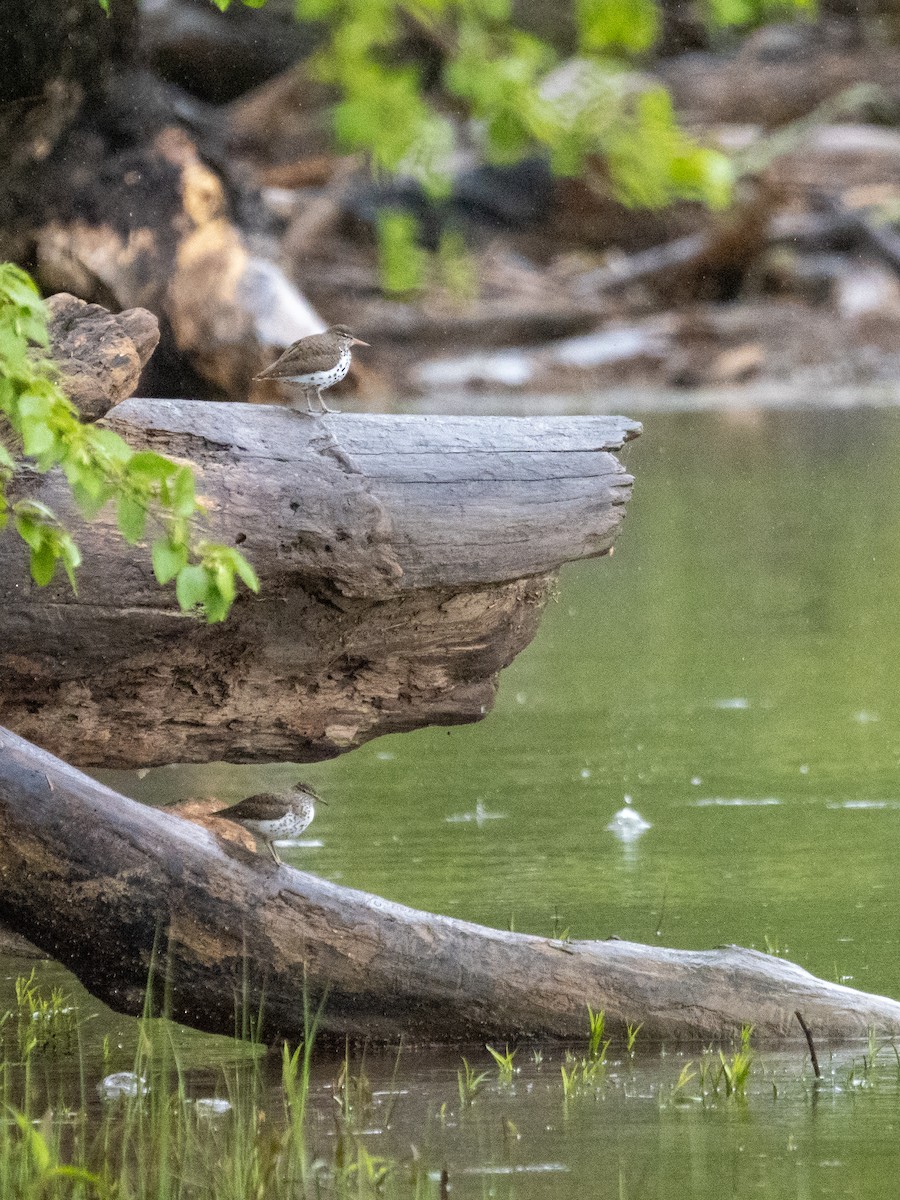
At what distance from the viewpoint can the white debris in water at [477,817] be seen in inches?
299

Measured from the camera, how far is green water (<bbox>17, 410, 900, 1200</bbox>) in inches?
170

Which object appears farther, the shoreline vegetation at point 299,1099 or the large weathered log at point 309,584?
the large weathered log at point 309,584

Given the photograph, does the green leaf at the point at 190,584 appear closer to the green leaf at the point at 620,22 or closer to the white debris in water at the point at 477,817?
the green leaf at the point at 620,22

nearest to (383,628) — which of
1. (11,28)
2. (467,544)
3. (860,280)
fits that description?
(467,544)

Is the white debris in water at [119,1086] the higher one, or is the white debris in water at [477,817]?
the white debris in water at [477,817]

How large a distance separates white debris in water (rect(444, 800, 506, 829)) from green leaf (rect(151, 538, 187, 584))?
13.8ft

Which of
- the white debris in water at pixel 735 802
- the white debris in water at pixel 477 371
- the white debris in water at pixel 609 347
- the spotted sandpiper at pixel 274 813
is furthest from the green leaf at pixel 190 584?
the white debris in water at pixel 609 347

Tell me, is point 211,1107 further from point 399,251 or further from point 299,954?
point 399,251

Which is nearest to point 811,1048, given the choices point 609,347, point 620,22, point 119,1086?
point 119,1086

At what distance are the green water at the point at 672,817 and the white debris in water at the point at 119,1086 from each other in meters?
0.41

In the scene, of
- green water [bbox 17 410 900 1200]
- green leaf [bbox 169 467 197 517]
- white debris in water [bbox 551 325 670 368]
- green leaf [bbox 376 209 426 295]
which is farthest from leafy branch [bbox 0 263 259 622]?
white debris in water [bbox 551 325 670 368]

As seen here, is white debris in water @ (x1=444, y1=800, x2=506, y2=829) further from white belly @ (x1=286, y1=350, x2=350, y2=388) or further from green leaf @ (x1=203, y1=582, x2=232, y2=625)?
green leaf @ (x1=203, y1=582, x2=232, y2=625)

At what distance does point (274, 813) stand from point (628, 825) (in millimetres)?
2527

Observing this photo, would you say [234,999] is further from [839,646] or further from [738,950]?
[839,646]
